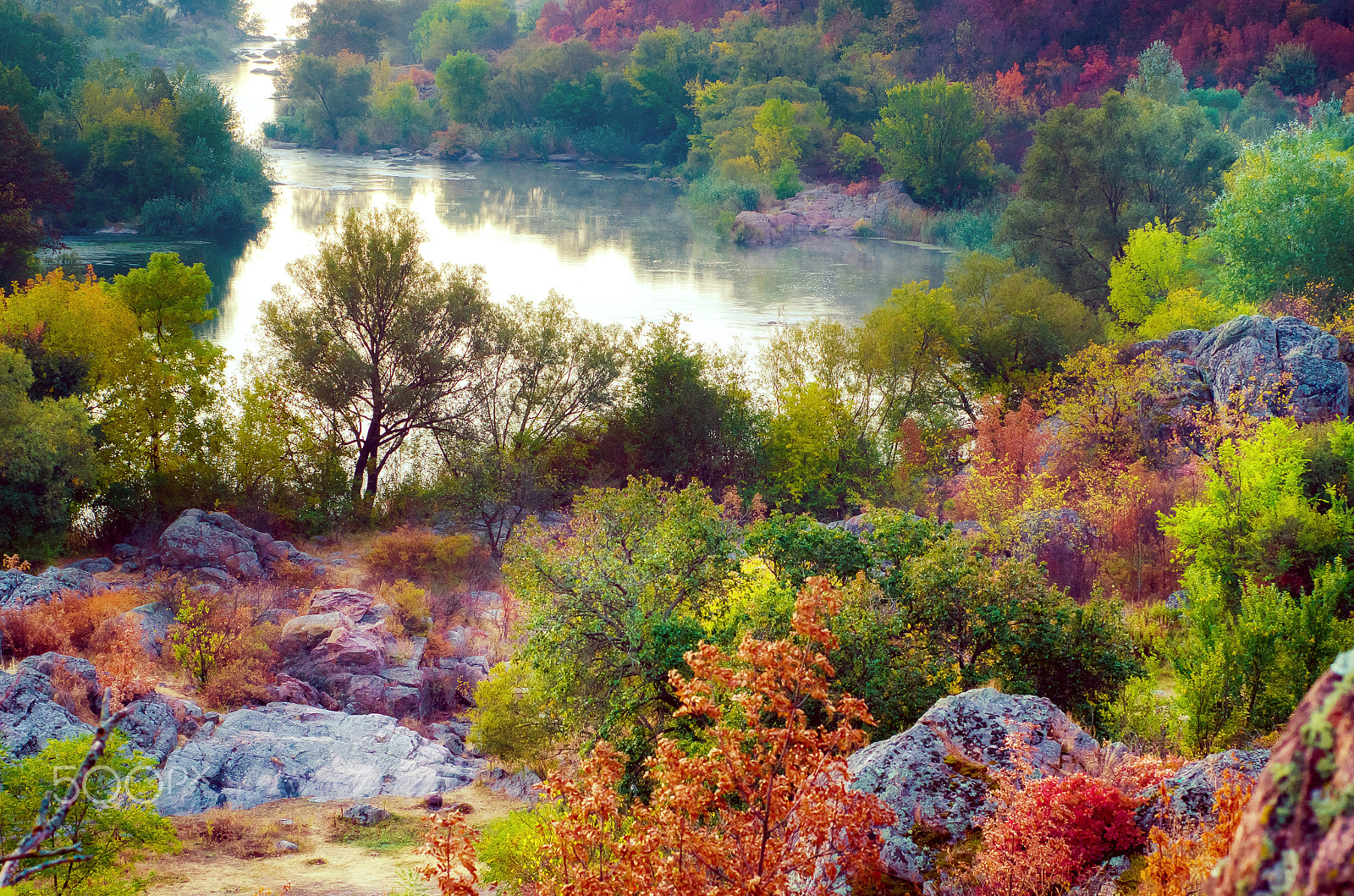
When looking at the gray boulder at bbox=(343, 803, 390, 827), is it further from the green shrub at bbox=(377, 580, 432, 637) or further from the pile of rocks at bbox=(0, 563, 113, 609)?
the pile of rocks at bbox=(0, 563, 113, 609)

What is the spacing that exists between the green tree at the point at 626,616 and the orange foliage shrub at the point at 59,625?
29.0 feet

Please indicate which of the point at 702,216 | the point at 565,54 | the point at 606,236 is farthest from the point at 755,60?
the point at 606,236

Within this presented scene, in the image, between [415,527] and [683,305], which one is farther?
[683,305]

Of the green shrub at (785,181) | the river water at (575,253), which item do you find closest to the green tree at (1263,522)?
the river water at (575,253)

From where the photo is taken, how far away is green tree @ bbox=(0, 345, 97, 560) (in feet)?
73.2

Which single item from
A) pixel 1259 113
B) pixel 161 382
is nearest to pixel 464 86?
pixel 1259 113

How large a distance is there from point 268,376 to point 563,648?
21.3 m

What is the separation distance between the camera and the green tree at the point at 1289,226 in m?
31.9

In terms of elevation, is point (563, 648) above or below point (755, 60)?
below

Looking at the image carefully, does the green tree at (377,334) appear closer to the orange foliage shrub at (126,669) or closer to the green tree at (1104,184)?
the orange foliage shrub at (126,669)

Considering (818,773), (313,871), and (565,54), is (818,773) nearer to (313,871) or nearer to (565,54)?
(313,871)

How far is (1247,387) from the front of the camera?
982 inches

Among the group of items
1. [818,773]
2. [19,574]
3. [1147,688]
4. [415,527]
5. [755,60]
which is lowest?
[415,527]

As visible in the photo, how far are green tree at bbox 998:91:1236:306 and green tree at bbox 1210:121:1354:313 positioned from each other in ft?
28.6
